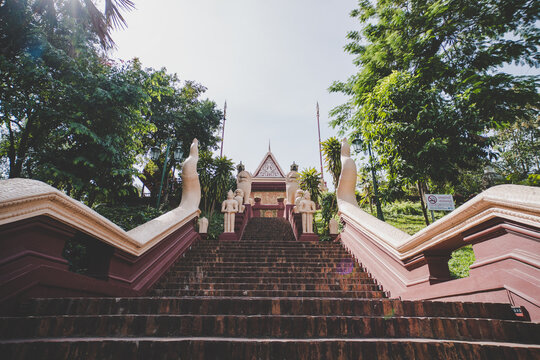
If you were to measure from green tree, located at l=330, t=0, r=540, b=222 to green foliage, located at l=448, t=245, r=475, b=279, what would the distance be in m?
2.22

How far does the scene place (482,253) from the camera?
2.24 metres

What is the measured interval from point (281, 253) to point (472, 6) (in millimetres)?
9180

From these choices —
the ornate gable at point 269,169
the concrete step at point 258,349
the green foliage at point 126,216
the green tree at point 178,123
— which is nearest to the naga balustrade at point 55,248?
the concrete step at point 258,349

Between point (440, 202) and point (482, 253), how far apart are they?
5.66 meters

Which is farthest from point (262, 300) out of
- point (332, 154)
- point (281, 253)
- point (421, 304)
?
point (332, 154)

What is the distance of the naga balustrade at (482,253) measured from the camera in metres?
1.80

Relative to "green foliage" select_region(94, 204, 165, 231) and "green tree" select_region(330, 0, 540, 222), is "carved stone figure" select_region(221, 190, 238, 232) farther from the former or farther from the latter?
"green tree" select_region(330, 0, 540, 222)

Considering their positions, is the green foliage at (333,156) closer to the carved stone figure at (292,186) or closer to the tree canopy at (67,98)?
the carved stone figure at (292,186)

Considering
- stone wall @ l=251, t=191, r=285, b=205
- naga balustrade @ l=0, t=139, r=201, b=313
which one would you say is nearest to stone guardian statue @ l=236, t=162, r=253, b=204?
stone wall @ l=251, t=191, r=285, b=205

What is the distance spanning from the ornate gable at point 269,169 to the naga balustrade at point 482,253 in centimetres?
1726

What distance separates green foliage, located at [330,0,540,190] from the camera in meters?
6.61

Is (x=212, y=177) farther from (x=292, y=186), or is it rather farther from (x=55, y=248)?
(x=55, y=248)

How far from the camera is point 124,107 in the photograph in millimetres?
7016

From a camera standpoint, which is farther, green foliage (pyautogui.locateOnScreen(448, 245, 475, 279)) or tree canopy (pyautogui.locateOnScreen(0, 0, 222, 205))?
tree canopy (pyautogui.locateOnScreen(0, 0, 222, 205))
